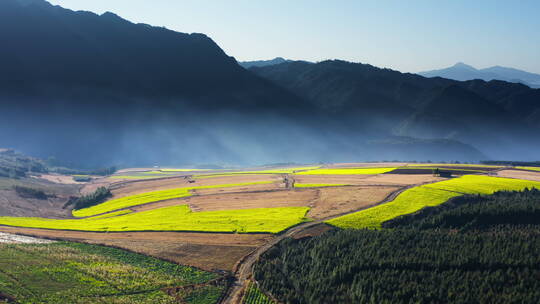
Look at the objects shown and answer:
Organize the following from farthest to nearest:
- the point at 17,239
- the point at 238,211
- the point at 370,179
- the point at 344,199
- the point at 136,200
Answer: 1. the point at 370,179
2. the point at 136,200
3. the point at 344,199
4. the point at 238,211
5. the point at 17,239

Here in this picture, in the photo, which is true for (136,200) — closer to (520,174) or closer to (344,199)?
(344,199)

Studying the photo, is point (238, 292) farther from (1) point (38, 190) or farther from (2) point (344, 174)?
(1) point (38, 190)

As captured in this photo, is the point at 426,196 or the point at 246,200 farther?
the point at 246,200

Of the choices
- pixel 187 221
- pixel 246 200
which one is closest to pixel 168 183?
pixel 246 200

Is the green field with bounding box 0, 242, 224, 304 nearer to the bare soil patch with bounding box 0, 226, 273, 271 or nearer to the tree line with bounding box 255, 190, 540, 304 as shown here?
the bare soil patch with bounding box 0, 226, 273, 271

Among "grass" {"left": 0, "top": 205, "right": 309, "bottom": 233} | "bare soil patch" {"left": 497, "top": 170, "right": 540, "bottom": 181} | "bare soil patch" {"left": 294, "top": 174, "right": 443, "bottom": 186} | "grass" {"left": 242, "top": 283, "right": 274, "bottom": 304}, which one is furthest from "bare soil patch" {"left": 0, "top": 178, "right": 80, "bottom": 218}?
"bare soil patch" {"left": 497, "top": 170, "right": 540, "bottom": 181}

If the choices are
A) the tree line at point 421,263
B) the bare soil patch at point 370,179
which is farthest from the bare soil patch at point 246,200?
the tree line at point 421,263

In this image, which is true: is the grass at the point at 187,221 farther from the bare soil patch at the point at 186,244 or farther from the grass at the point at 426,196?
the grass at the point at 426,196
